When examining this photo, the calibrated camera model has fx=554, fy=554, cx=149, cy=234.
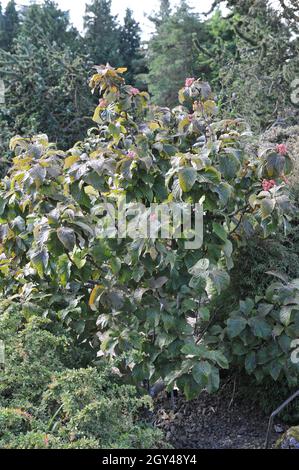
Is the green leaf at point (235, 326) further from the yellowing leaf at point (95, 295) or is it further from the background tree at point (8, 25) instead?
the background tree at point (8, 25)

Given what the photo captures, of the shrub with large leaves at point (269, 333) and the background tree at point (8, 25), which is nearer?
the shrub with large leaves at point (269, 333)

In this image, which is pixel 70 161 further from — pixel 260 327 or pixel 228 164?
pixel 260 327

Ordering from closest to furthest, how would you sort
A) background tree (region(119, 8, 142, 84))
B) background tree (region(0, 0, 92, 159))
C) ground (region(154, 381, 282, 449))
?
ground (region(154, 381, 282, 449)), background tree (region(0, 0, 92, 159)), background tree (region(119, 8, 142, 84))

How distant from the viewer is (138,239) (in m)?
2.05

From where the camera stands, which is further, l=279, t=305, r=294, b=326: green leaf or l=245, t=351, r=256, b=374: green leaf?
l=245, t=351, r=256, b=374: green leaf

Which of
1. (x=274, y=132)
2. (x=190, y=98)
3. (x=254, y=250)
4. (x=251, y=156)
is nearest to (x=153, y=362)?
(x=254, y=250)

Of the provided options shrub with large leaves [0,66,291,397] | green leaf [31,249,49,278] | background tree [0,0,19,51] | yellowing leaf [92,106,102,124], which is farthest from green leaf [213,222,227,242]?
background tree [0,0,19,51]

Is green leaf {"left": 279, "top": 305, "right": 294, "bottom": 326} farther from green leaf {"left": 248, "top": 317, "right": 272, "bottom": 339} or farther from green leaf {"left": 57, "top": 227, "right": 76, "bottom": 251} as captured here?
green leaf {"left": 57, "top": 227, "right": 76, "bottom": 251}

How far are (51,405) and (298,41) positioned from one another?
674cm

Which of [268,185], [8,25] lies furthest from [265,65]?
[8,25]

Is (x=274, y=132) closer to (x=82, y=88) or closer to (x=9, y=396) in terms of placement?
(x=9, y=396)

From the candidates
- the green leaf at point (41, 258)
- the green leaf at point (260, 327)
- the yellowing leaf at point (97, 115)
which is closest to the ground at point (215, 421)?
the green leaf at point (260, 327)

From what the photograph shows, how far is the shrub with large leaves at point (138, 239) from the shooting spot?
2121 mm

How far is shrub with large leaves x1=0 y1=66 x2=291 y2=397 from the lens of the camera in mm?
2121
